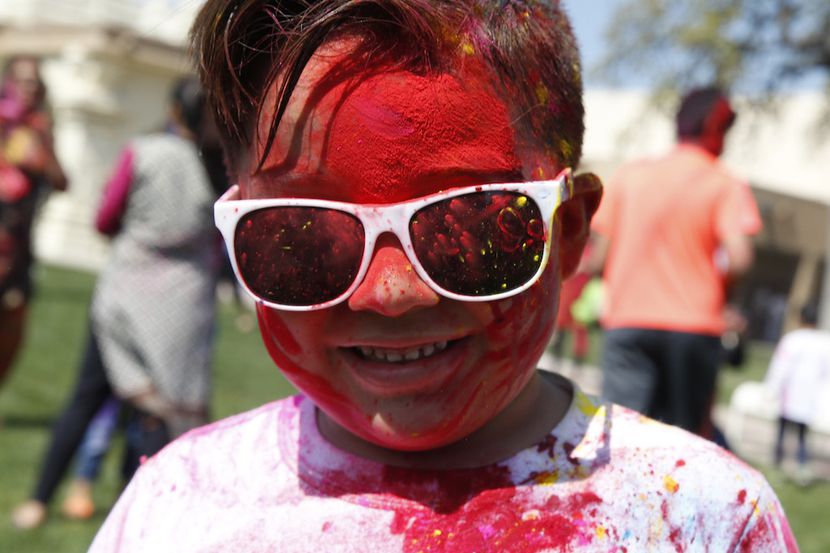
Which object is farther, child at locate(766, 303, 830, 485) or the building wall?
the building wall

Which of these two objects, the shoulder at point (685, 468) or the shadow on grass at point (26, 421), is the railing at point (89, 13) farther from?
the shoulder at point (685, 468)

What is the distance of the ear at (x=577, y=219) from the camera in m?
1.48

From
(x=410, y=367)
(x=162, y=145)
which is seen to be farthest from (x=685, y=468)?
(x=162, y=145)

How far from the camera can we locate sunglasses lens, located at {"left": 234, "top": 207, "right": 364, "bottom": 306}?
4.20ft

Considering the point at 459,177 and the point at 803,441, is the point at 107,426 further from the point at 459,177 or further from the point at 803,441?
the point at 803,441

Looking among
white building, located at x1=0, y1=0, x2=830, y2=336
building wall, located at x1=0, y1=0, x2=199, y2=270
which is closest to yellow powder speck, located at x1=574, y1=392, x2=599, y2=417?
white building, located at x1=0, y1=0, x2=830, y2=336

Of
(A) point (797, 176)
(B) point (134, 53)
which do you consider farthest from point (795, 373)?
(A) point (797, 176)

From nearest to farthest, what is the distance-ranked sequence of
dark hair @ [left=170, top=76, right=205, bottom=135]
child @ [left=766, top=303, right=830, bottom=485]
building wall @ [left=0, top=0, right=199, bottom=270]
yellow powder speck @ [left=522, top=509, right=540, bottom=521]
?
yellow powder speck @ [left=522, top=509, right=540, bottom=521]
dark hair @ [left=170, top=76, right=205, bottom=135]
child @ [left=766, top=303, right=830, bottom=485]
building wall @ [left=0, top=0, right=199, bottom=270]

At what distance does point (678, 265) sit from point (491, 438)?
318 centimetres

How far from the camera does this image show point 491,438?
144 centimetres

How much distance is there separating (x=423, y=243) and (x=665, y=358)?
11.2 feet

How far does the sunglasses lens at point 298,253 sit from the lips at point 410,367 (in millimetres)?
102

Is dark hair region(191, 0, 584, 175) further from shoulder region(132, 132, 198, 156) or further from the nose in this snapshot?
shoulder region(132, 132, 198, 156)

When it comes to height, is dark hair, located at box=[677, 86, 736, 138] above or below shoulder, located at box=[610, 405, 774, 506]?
above
